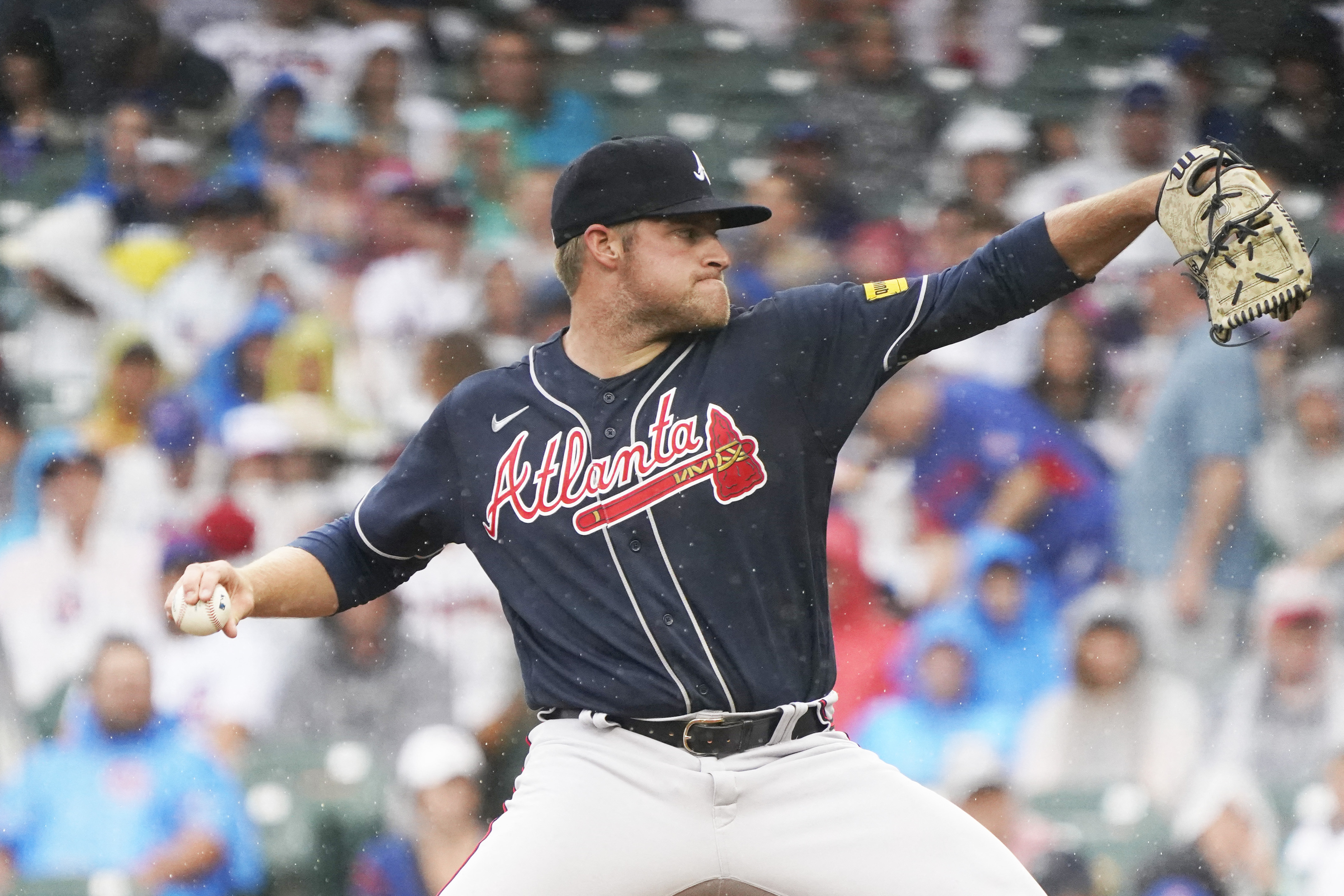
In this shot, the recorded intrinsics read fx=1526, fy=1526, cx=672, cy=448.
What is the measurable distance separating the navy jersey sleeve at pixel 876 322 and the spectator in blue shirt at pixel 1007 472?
2.34 m

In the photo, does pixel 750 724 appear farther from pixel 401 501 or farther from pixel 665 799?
pixel 401 501

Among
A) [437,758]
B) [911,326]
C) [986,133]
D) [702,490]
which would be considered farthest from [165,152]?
[911,326]

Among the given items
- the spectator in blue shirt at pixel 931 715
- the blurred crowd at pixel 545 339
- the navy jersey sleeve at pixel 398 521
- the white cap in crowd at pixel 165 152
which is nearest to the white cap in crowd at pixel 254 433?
the blurred crowd at pixel 545 339

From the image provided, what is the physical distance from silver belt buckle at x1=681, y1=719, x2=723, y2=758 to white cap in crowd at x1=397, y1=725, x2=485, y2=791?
7.21 feet

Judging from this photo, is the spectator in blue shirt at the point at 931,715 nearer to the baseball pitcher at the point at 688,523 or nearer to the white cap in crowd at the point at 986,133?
the white cap in crowd at the point at 986,133

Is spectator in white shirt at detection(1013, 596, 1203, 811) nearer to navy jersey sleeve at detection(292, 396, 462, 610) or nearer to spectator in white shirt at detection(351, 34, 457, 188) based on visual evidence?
navy jersey sleeve at detection(292, 396, 462, 610)

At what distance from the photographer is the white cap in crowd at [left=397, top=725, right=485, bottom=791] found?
4.51m

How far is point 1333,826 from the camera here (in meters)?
4.52

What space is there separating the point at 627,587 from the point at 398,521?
502 millimetres

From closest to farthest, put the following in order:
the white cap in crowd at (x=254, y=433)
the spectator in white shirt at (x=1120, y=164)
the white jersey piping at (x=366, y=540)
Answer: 1. the white jersey piping at (x=366, y=540)
2. the white cap in crowd at (x=254, y=433)
3. the spectator in white shirt at (x=1120, y=164)

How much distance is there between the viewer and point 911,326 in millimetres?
2527

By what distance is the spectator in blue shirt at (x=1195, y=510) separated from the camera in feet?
15.6

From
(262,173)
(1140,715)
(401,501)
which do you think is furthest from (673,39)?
(401,501)

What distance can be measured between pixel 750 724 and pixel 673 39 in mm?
3623
